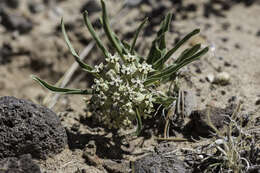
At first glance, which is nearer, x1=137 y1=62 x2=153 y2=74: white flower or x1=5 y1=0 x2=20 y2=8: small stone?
x1=137 y1=62 x2=153 y2=74: white flower

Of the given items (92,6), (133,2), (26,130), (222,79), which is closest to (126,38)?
(133,2)

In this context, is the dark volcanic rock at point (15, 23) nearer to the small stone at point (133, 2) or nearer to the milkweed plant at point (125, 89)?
the small stone at point (133, 2)

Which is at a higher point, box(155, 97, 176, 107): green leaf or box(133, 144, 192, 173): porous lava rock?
box(155, 97, 176, 107): green leaf

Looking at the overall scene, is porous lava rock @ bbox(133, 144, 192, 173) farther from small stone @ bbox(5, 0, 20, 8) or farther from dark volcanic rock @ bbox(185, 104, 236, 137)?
small stone @ bbox(5, 0, 20, 8)

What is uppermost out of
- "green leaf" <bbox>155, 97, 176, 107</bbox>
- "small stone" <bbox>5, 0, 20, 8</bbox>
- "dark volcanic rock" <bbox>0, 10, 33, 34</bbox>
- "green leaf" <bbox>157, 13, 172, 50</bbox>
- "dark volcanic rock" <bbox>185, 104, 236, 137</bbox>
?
"small stone" <bbox>5, 0, 20, 8</bbox>

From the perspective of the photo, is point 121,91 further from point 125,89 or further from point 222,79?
point 222,79

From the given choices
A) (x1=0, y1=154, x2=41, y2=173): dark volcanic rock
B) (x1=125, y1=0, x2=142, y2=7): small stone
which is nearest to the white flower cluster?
(x1=0, y1=154, x2=41, y2=173): dark volcanic rock
